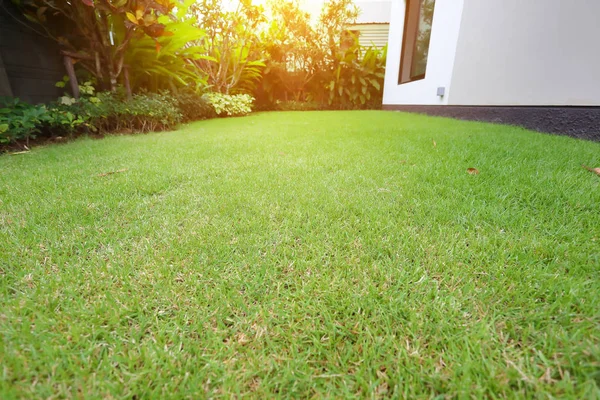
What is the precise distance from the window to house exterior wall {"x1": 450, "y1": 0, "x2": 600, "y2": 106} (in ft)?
5.24

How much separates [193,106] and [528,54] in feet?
16.7

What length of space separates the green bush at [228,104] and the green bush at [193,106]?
144 millimetres

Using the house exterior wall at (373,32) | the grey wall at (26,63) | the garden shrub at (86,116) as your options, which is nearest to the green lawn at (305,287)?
the garden shrub at (86,116)

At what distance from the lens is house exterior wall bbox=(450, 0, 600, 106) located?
2.40 metres

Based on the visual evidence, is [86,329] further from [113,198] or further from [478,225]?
[478,225]

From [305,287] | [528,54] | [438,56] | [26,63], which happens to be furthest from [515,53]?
[26,63]

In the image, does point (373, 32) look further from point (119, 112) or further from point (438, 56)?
point (119, 112)

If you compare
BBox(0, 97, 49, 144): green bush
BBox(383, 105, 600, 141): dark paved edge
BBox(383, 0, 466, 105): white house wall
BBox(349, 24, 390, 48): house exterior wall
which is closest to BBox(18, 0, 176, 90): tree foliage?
BBox(0, 97, 49, 144): green bush

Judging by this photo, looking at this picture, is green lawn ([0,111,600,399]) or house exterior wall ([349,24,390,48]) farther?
house exterior wall ([349,24,390,48])

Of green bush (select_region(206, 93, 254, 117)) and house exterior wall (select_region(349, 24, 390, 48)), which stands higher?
house exterior wall (select_region(349, 24, 390, 48))

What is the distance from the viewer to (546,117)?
2.77 metres

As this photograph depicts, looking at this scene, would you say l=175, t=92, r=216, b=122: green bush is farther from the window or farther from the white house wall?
the window

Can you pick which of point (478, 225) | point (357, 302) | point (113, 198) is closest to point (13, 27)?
point (113, 198)

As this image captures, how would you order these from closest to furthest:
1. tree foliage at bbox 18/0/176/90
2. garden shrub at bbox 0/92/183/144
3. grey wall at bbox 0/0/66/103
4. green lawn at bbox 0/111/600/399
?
green lawn at bbox 0/111/600/399 → garden shrub at bbox 0/92/183/144 → grey wall at bbox 0/0/66/103 → tree foliage at bbox 18/0/176/90
